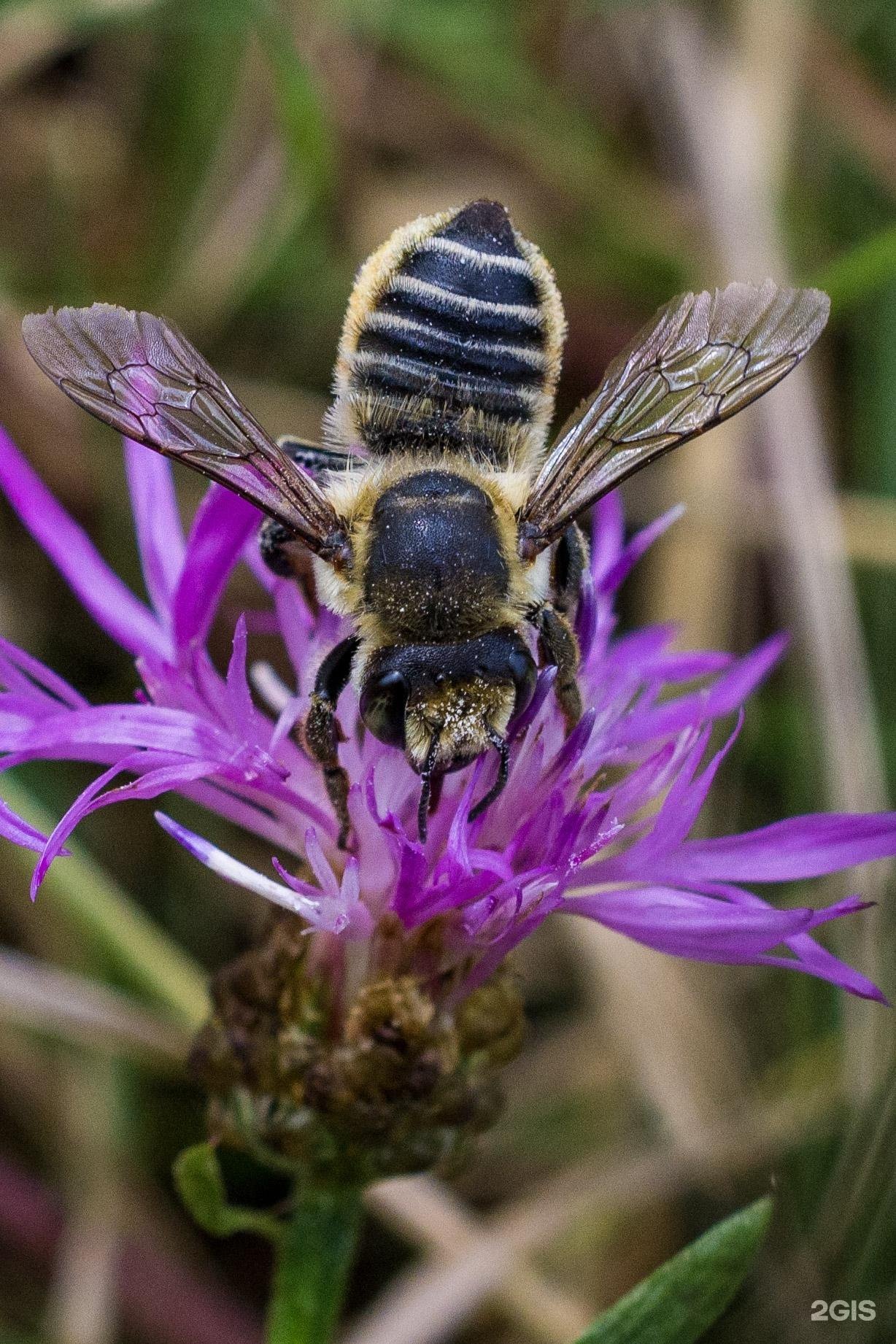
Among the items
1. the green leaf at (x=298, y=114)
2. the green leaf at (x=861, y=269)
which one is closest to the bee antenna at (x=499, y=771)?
the green leaf at (x=861, y=269)

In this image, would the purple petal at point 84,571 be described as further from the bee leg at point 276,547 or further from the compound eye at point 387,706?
the compound eye at point 387,706

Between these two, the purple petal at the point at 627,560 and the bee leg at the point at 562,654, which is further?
the purple petal at the point at 627,560

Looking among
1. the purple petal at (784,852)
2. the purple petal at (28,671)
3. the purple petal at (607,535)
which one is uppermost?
the purple petal at (607,535)

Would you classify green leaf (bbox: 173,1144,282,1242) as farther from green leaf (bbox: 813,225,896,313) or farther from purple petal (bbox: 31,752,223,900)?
green leaf (bbox: 813,225,896,313)

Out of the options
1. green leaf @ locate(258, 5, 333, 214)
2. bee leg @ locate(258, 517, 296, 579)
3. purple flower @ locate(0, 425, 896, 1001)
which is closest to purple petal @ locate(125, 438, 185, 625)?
purple flower @ locate(0, 425, 896, 1001)

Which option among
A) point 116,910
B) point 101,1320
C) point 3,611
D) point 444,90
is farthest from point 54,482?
point 101,1320

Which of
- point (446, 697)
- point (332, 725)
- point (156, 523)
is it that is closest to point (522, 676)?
point (446, 697)

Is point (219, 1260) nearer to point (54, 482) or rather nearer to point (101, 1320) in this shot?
point (101, 1320)

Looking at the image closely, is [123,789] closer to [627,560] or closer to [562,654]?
[562,654]
